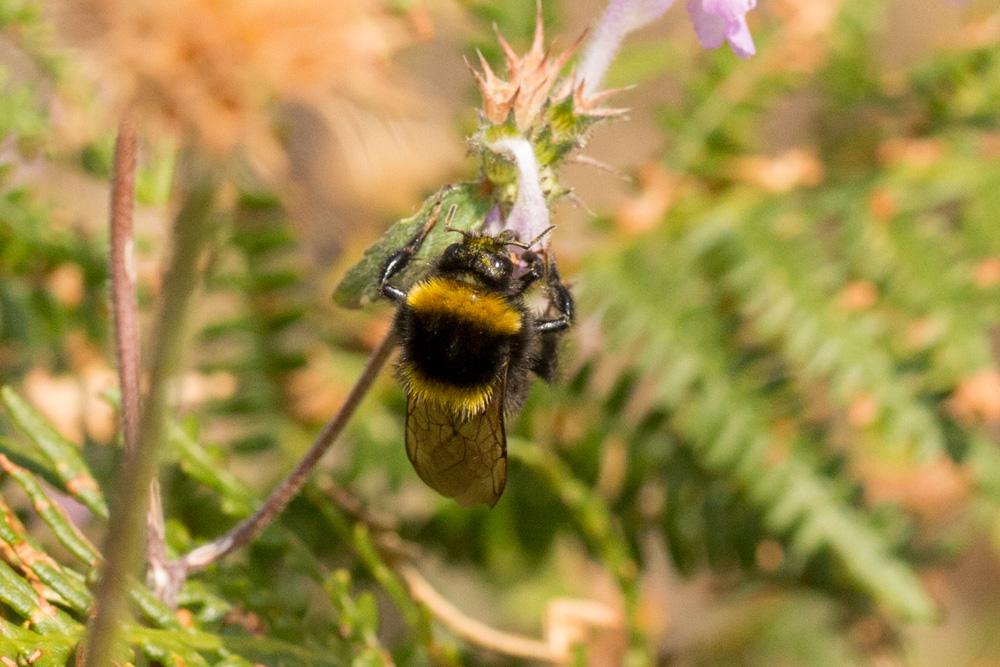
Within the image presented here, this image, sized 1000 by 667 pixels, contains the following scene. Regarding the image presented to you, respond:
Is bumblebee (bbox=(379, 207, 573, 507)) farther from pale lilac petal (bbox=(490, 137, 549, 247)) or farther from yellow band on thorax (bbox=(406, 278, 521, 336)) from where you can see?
pale lilac petal (bbox=(490, 137, 549, 247))

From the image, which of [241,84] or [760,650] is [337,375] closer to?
[760,650]

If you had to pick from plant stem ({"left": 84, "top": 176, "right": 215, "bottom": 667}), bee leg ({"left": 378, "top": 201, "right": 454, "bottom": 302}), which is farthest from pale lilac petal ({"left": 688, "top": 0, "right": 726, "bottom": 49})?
plant stem ({"left": 84, "top": 176, "right": 215, "bottom": 667})

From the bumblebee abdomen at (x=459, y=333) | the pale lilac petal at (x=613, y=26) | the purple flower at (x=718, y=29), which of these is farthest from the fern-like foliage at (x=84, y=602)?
the purple flower at (x=718, y=29)

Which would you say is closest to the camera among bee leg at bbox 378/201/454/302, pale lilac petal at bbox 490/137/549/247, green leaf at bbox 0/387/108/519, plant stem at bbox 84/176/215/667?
plant stem at bbox 84/176/215/667

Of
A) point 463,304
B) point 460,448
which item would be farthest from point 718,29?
point 460,448

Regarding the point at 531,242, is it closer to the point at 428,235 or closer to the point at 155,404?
the point at 428,235

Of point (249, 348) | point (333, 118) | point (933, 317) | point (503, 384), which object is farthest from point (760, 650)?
point (333, 118)

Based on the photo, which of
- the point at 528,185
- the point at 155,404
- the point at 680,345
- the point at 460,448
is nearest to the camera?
the point at 155,404

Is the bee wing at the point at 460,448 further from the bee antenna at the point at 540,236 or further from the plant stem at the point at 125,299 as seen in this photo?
the plant stem at the point at 125,299
